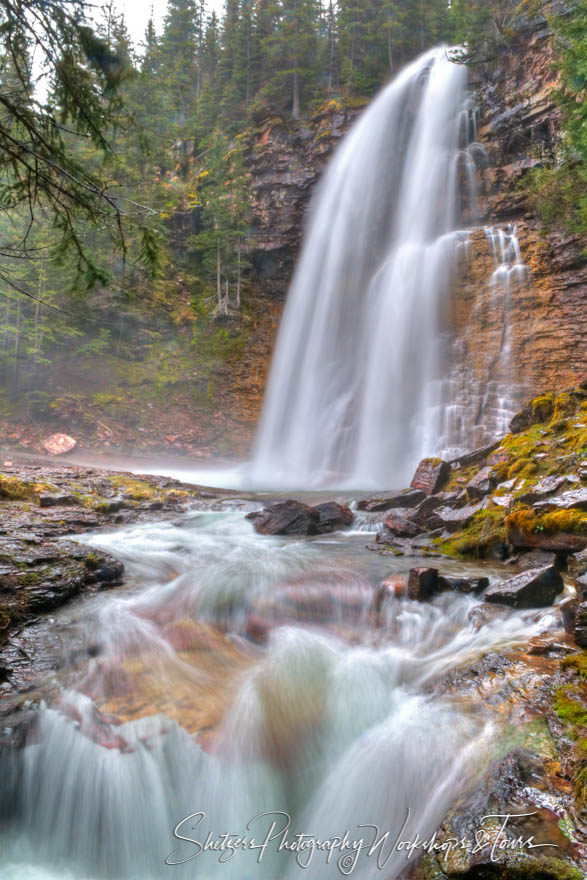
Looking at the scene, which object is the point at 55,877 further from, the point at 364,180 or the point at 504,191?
the point at 364,180

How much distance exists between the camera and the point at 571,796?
94.3 inches

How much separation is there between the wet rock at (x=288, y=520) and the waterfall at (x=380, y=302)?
6149 millimetres

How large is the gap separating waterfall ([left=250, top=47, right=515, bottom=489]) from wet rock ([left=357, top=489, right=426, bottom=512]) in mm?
4590

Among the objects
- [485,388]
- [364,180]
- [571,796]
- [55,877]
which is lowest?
[55,877]

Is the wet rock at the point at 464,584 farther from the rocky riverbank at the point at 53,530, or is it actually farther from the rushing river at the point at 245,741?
the rocky riverbank at the point at 53,530

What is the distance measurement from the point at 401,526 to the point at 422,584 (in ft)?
10.1

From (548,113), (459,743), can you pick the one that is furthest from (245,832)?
(548,113)

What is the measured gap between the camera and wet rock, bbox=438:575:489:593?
5637 millimetres

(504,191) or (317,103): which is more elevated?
(317,103)

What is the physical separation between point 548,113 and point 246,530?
1892cm

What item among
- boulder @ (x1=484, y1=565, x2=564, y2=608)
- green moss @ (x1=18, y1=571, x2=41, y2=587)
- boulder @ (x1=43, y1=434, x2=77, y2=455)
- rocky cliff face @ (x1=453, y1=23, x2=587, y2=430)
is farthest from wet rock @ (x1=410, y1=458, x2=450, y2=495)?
boulder @ (x1=43, y1=434, x2=77, y2=455)

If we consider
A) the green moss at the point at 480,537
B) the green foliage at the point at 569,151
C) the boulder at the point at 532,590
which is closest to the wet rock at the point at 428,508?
the green moss at the point at 480,537

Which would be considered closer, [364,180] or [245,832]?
[245,832]

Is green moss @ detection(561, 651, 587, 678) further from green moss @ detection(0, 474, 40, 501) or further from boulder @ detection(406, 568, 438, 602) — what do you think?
green moss @ detection(0, 474, 40, 501)
